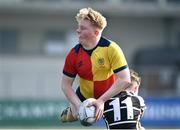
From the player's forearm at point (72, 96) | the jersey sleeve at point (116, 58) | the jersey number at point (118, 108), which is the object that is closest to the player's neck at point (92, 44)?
the jersey sleeve at point (116, 58)

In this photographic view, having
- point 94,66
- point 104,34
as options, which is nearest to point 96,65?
point 94,66

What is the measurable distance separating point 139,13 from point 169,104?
978 centimetres

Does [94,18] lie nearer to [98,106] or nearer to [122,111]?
[98,106]

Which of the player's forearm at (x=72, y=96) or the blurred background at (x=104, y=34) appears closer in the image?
the player's forearm at (x=72, y=96)

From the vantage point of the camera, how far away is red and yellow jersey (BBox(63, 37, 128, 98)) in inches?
298

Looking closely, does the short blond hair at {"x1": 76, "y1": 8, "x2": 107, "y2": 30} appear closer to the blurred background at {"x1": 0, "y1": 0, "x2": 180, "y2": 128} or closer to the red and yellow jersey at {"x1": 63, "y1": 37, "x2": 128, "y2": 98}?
the red and yellow jersey at {"x1": 63, "y1": 37, "x2": 128, "y2": 98}

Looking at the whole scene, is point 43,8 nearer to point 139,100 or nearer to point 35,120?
point 35,120

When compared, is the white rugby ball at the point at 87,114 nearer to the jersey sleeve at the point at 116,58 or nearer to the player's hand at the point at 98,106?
the player's hand at the point at 98,106

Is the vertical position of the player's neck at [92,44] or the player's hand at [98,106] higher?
the player's neck at [92,44]

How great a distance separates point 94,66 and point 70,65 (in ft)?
0.91

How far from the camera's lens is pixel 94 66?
7.68m

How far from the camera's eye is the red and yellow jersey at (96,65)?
24.9 ft

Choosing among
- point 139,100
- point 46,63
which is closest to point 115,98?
point 139,100

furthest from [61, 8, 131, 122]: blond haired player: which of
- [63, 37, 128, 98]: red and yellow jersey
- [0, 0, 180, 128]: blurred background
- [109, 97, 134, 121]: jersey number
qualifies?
[0, 0, 180, 128]: blurred background
